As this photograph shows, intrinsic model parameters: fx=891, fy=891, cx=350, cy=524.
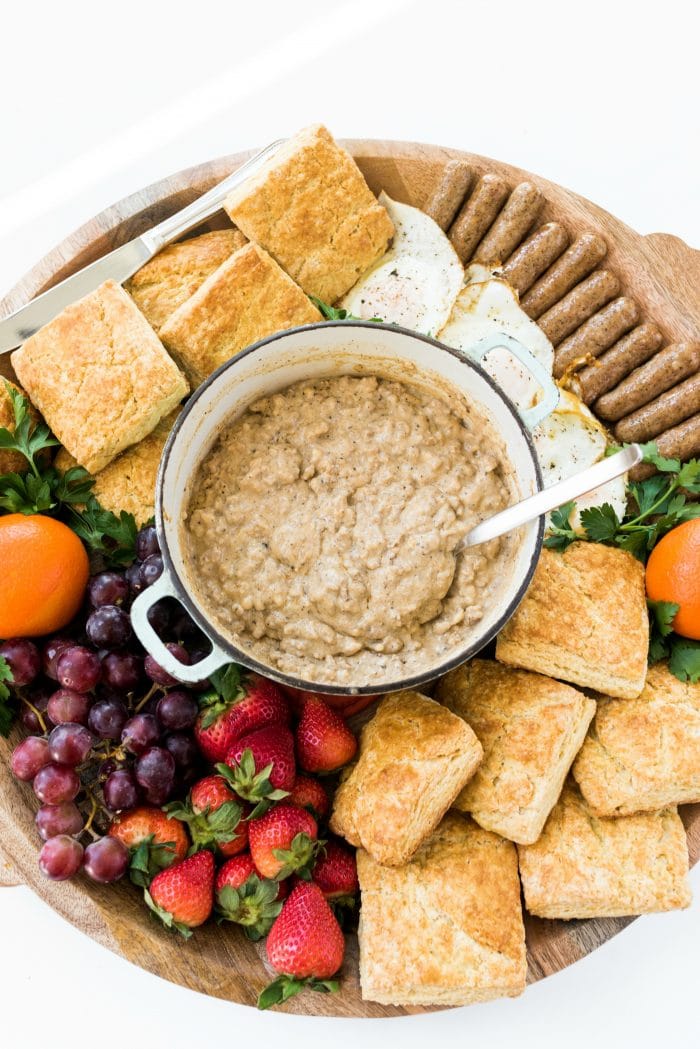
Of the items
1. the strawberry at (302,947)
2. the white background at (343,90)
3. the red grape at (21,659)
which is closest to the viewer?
the strawberry at (302,947)

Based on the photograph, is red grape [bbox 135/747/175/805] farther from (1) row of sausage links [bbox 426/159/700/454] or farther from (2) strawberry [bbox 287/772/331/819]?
(1) row of sausage links [bbox 426/159/700/454]

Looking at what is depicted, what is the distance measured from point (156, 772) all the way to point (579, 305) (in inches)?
81.0

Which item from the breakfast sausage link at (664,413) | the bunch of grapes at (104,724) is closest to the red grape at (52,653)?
the bunch of grapes at (104,724)

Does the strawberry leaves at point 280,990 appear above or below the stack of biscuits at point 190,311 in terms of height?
below

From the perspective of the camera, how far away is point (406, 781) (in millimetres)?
2555

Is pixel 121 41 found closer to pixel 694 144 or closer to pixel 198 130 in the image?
pixel 198 130

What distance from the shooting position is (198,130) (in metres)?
3.72

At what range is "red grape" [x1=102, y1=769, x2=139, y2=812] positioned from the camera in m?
2.57

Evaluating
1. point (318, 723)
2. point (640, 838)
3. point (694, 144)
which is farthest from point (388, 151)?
Answer: point (640, 838)

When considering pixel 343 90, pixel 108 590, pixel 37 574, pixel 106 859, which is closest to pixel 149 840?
pixel 106 859

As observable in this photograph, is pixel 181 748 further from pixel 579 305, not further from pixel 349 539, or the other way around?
pixel 579 305

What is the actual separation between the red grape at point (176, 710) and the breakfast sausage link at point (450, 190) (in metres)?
1.83

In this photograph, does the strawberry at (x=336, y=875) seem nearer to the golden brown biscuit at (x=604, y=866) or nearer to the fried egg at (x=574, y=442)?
the golden brown biscuit at (x=604, y=866)

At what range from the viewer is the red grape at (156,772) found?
101 inches
